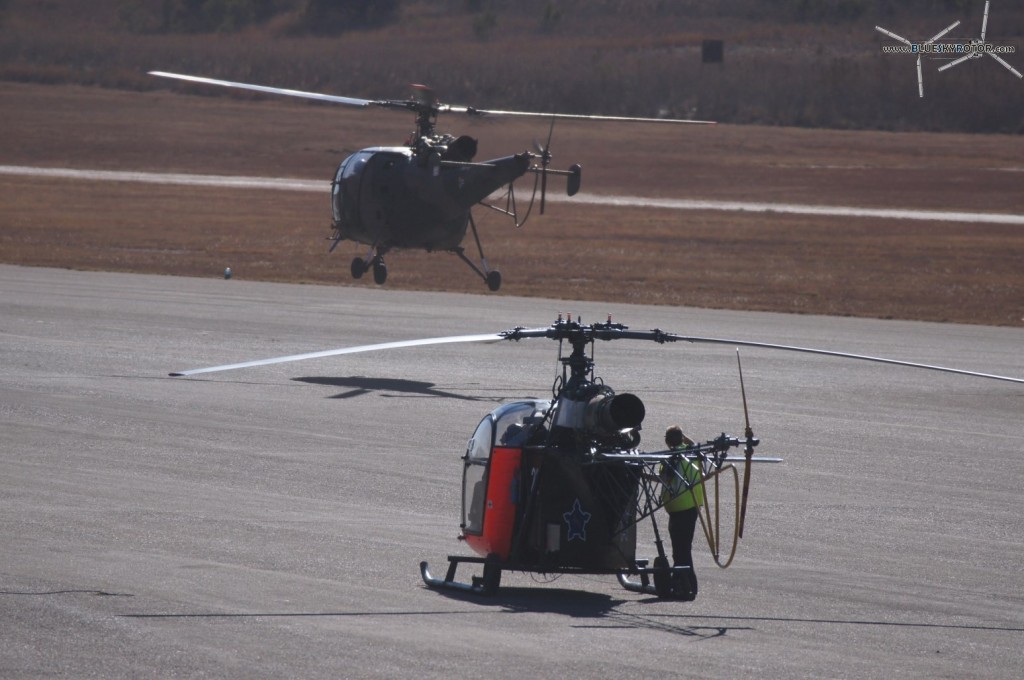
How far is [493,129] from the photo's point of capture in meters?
79.8

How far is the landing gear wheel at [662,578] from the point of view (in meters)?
13.3

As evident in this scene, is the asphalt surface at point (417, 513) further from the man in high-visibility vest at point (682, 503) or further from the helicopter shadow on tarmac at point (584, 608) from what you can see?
the man in high-visibility vest at point (682, 503)

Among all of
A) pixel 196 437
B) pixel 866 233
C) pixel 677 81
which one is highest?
pixel 677 81

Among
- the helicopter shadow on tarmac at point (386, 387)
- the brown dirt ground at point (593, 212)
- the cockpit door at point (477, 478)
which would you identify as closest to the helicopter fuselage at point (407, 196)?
the helicopter shadow on tarmac at point (386, 387)

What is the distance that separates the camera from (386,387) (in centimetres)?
2800

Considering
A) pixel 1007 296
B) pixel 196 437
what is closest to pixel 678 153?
pixel 1007 296

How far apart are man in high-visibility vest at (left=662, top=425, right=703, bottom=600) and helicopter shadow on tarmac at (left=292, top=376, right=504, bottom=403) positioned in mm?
13179

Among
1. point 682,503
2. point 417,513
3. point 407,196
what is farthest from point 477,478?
point 407,196

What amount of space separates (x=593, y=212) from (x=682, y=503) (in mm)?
56435

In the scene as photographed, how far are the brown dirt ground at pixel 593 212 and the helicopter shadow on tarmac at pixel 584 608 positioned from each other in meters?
30.0

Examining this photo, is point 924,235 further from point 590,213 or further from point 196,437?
point 196,437

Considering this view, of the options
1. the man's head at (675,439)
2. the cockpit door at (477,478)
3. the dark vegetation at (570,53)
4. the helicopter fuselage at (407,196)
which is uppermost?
the dark vegetation at (570,53)

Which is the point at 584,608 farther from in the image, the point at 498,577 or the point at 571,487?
the point at 571,487

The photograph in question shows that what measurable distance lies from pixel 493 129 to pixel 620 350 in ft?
154
